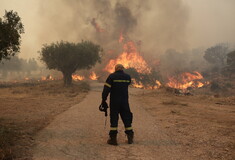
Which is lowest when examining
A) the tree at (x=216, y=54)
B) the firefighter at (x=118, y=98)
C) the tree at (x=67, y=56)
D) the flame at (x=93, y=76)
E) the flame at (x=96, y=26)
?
the firefighter at (x=118, y=98)

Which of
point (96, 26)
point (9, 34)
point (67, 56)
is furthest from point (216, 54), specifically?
point (9, 34)

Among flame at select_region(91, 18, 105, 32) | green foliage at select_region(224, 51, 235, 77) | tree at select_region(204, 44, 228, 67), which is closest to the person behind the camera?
green foliage at select_region(224, 51, 235, 77)

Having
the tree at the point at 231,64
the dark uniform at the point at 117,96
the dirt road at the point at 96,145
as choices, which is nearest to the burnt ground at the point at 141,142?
the dirt road at the point at 96,145

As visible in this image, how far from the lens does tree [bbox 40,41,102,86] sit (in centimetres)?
3453

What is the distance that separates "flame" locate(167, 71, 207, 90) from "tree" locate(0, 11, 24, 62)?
1951 inches

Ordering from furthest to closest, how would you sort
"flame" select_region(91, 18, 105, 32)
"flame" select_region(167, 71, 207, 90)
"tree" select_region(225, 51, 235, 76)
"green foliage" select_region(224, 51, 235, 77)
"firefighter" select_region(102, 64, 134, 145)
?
"flame" select_region(91, 18, 105, 32) < "tree" select_region(225, 51, 235, 76) < "green foliage" select_region(224, 51, 235, 77) < "flame" select_region(167, 71, 207, 90) < "firefighter" select_region(102, 64, 134, 145)

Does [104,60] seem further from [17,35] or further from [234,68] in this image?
[17,35]

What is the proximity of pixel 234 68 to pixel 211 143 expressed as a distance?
6796 cm

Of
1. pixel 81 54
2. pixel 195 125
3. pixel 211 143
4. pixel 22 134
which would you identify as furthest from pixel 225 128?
pixel 81 54

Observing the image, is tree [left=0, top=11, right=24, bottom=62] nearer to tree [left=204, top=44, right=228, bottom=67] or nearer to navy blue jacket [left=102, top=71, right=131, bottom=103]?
navy blue jacket [left=102, top=71, right=131, bottom=103]

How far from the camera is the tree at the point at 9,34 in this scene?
9.72m

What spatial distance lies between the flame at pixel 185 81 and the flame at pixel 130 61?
7908mm

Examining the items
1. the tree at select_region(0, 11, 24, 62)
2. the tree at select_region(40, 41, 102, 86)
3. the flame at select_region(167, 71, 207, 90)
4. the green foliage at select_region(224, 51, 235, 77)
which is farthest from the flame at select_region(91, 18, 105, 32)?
the tree at select_region(0, 11, 24, 62)

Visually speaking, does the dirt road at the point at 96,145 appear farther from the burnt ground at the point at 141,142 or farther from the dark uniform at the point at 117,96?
the dark uniform at the point at 117,96
